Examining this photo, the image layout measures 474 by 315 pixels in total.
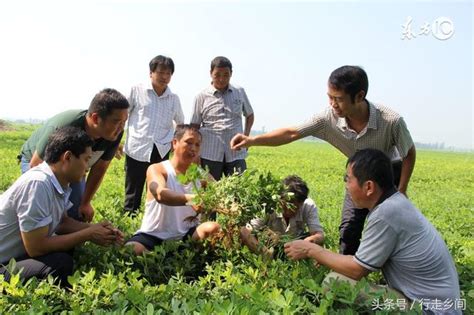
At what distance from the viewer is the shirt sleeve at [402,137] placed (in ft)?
13.4

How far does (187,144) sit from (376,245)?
1901 millimetres

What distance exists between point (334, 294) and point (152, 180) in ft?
6.21

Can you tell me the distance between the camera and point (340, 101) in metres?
3.85

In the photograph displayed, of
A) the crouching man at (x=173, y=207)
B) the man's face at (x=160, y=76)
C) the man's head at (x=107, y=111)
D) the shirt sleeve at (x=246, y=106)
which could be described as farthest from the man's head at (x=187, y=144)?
the shirt sleeve at (x=246, y=106)

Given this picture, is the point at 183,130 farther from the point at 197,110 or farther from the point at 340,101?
the point at 197,110

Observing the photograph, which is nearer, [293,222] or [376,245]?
[376,245]

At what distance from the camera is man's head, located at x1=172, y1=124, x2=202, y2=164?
13.5 feet

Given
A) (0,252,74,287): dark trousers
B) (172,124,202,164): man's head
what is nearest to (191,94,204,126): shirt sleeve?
(172,124,202,164): man's head

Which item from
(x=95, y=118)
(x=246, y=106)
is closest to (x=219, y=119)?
(x=246, y=106)

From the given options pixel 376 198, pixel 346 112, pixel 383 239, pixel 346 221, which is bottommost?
pixel 346 221

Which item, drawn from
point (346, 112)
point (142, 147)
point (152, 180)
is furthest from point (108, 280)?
point (142, 147)

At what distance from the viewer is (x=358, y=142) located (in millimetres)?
4215

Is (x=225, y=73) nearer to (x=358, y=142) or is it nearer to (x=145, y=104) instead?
(x=145, y=104)

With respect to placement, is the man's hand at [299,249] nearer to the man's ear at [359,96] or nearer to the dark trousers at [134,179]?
the man's ear at [359,96]
